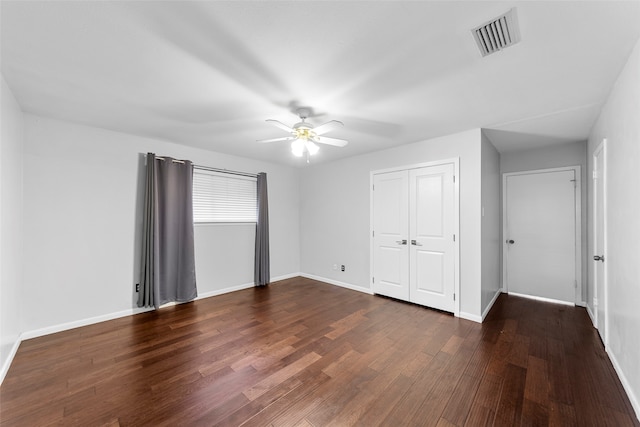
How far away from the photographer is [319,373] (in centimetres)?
216

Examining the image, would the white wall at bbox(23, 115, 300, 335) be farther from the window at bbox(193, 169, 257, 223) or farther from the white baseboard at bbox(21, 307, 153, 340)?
the window at bbox(193, 169, 257, 223)

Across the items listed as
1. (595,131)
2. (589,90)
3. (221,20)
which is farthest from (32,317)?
(595,131)

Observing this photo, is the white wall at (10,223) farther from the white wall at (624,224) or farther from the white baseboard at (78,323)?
the white wall at (624,224)

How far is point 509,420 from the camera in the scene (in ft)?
5.40

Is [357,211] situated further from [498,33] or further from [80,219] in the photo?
[80,219]

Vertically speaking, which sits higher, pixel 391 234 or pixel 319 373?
pixel 391 234

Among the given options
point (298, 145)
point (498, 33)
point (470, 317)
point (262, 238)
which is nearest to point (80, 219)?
point (262, 238)

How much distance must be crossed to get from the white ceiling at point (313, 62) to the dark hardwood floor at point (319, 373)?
2445mm

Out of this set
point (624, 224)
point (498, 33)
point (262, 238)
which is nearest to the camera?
point (498, 33)

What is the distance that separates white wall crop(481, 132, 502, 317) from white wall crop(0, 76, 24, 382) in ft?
16.2

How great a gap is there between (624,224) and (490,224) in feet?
6.06

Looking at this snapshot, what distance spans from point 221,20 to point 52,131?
3.00 metres

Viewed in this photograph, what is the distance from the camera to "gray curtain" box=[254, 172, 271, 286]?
15.9ft

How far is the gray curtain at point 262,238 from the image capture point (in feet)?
15.9
